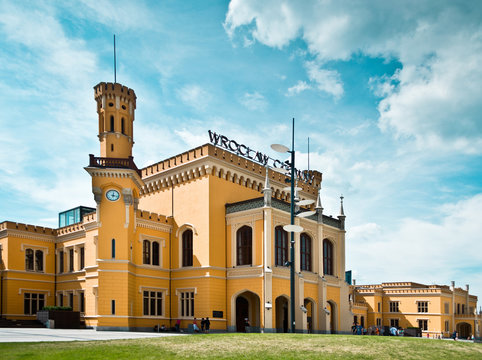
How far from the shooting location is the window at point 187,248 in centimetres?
4253

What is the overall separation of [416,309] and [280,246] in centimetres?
4421

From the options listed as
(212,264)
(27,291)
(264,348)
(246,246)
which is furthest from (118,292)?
(264,348)

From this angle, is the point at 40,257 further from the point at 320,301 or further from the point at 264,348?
the point at 264,348

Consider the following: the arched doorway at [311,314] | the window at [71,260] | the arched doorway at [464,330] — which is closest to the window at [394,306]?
the arched doorway at [464,330]

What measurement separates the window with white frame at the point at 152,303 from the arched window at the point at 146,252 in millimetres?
2613

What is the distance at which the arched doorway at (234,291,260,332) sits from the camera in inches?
1660

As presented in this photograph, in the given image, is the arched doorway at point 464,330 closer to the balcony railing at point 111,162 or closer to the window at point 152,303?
the window at point 152,303

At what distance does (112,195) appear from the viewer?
127ft

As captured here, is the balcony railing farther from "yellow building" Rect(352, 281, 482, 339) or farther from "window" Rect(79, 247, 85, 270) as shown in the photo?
"yellow building" Rect(352, 281, 482, 339)

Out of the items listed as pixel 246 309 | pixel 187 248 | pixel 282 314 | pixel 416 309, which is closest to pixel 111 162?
pixel 187 248

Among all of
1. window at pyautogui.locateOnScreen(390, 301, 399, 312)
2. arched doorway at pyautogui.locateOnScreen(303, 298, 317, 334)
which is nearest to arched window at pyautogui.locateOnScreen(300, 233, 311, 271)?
arched doorway at pyautogui.locateOnScreen(303, 298, 317, 334)

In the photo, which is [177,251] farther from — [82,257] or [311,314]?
[311,314]

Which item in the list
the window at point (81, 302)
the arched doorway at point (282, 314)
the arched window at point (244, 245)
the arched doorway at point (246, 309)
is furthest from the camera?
the window at point (81, 302)

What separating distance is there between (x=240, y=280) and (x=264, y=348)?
21890mm
